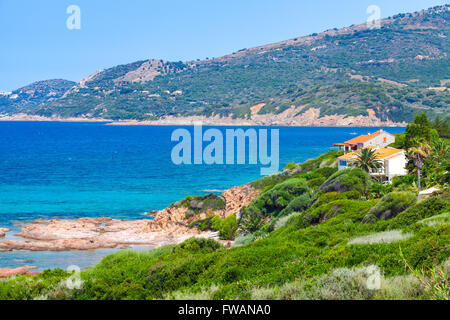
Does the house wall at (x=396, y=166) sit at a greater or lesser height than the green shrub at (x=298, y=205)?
greater

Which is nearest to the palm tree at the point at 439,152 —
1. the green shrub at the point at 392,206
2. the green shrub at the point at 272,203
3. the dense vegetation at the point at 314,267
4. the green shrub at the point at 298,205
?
the green shrub at the point at 272,203

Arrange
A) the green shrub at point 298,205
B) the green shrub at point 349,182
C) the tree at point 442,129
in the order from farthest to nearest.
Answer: the tree at point 442,129, the green shrub at point 298,205, the green shrub at point 349,182

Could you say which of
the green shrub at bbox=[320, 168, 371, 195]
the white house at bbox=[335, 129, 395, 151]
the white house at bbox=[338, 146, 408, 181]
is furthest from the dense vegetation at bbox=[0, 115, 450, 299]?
the white house at bbox=[335, 129, 395, 151]

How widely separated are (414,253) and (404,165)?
3057 centimetres

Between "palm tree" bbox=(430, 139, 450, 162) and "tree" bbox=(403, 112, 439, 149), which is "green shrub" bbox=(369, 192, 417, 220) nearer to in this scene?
"palm tree" bbox=(430, 139, 450, 162)

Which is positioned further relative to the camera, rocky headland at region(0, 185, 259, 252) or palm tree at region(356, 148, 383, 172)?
palm tree at region(356, 148, 383, 172)

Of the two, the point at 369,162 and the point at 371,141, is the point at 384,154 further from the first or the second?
the point at 371,141

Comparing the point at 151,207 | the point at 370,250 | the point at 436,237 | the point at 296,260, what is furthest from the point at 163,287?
the point at 151,207

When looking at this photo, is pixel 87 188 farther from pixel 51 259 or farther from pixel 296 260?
pixel 296 260

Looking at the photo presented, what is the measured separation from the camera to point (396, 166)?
3916 centimetres

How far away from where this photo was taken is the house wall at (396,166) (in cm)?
3850

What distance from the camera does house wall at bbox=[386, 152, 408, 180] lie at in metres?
38.5

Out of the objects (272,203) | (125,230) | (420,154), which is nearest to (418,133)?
(420,154)

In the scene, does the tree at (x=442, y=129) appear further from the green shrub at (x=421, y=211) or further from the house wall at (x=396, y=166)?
the green shrub at (x=421, y=211)
